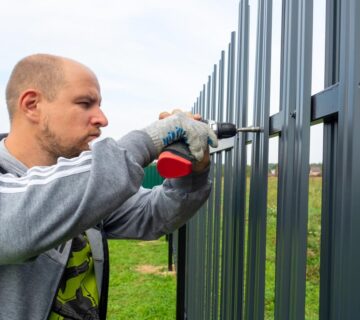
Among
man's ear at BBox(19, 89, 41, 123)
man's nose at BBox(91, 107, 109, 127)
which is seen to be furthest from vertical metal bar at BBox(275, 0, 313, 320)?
man's ear at BBox(19, 89, 41, 123)

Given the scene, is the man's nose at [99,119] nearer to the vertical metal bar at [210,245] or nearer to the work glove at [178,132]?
the work glove at [178,132]

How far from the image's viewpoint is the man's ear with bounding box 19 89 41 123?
1575mm

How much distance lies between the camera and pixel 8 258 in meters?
1.18

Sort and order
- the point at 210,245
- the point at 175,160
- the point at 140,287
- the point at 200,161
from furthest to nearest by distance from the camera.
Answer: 1. the point at 140,287
2. the point at 210,245
3. the point at 200,161
4. the point at 175,160

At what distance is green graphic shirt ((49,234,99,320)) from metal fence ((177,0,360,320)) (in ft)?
1.98

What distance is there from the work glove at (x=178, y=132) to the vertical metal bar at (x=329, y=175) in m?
0.42

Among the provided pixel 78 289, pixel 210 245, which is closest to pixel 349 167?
pixel 78 289

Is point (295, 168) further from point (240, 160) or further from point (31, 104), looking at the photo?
point (31, 104)

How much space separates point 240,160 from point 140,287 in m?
4.81

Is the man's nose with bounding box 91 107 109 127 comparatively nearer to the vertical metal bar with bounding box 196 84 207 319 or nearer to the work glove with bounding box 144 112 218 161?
the work glove with bounding box 144 112 218 161

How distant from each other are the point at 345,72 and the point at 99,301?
1298mm

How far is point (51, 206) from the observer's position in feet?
3.70

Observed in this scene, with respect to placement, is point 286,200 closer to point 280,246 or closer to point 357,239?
point 280,246

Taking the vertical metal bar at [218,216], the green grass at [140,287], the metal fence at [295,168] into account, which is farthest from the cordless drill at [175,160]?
the green grass at [140,287]
